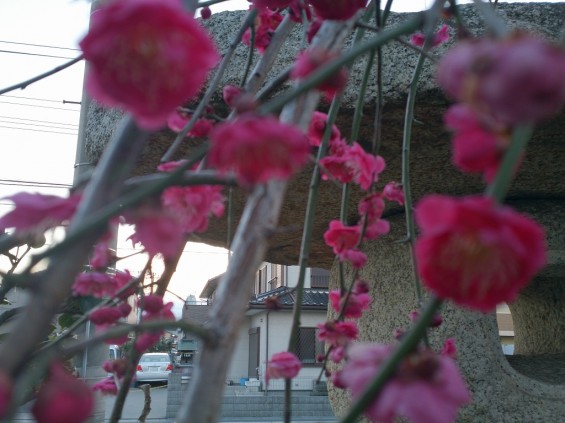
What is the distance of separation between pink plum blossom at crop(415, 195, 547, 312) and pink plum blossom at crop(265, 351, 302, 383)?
362 millimetres

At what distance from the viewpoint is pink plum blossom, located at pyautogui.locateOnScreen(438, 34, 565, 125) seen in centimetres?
22

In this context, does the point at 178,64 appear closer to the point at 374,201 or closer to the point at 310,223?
the point at 310,223

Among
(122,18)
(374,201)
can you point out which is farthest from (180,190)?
(374,201)

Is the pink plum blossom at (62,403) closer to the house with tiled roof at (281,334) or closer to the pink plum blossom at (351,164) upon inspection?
the pink plum blossom at (351,164)

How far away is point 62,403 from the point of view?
0.84 feet

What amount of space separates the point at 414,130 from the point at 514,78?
5.00 feet

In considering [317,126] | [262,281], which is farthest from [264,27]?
[262,281]

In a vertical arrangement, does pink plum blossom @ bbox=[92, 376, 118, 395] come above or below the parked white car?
above

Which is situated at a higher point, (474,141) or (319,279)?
(319,279)

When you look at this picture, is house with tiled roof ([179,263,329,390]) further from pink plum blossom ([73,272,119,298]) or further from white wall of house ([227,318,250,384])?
pink plum blossom ([73,272,119,298])

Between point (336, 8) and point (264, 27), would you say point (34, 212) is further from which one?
point (264, 27)

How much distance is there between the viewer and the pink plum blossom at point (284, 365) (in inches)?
25.4

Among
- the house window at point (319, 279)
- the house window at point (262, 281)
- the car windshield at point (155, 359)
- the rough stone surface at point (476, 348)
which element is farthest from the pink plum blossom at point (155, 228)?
the house window at point (262, 281)

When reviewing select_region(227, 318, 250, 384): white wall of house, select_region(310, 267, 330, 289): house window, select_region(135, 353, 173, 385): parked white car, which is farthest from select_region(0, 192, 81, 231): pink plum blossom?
select_region(135, 353, 173, 385): parked white car
